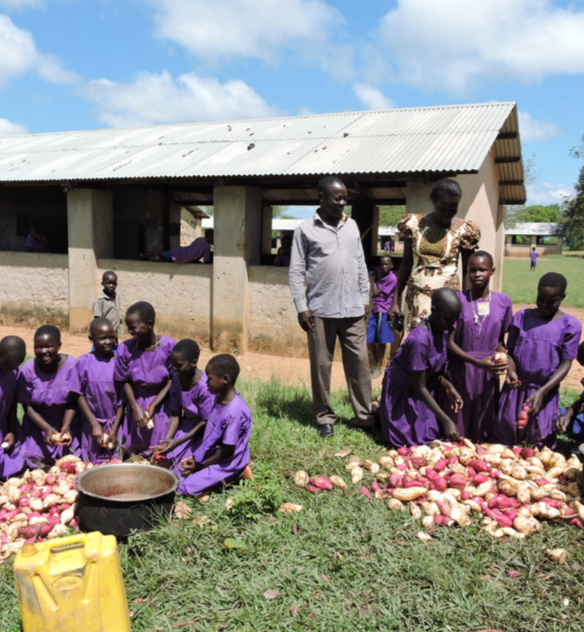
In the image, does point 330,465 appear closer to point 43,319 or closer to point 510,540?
point 510,540

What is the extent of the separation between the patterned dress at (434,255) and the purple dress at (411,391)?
1.15ft

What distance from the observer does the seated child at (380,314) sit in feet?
23.0

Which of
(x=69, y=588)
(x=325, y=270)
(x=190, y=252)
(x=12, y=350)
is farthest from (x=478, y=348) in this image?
(x=190, y=252)

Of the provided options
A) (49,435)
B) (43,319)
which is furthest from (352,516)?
(43,319)

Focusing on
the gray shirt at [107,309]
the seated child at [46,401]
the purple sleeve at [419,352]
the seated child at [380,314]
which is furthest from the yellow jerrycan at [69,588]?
the seated child at [380,314]

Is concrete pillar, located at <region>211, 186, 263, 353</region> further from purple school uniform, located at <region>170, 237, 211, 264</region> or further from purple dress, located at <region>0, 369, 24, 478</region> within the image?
purple dress, located at <region>0, 369, 24, 478</region>

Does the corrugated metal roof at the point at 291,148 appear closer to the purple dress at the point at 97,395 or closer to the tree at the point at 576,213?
the purple dress at the point at 97,395

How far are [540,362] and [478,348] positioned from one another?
407mm

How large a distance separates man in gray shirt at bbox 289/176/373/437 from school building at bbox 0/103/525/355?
2835 mm

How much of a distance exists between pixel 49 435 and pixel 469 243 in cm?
320

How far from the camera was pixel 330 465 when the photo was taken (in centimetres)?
378

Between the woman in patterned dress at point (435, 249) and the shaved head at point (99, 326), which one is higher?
the woman in patterned dress at point (435, 249)

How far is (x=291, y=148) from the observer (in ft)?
28.8

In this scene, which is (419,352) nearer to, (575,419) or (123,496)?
(575,419)
